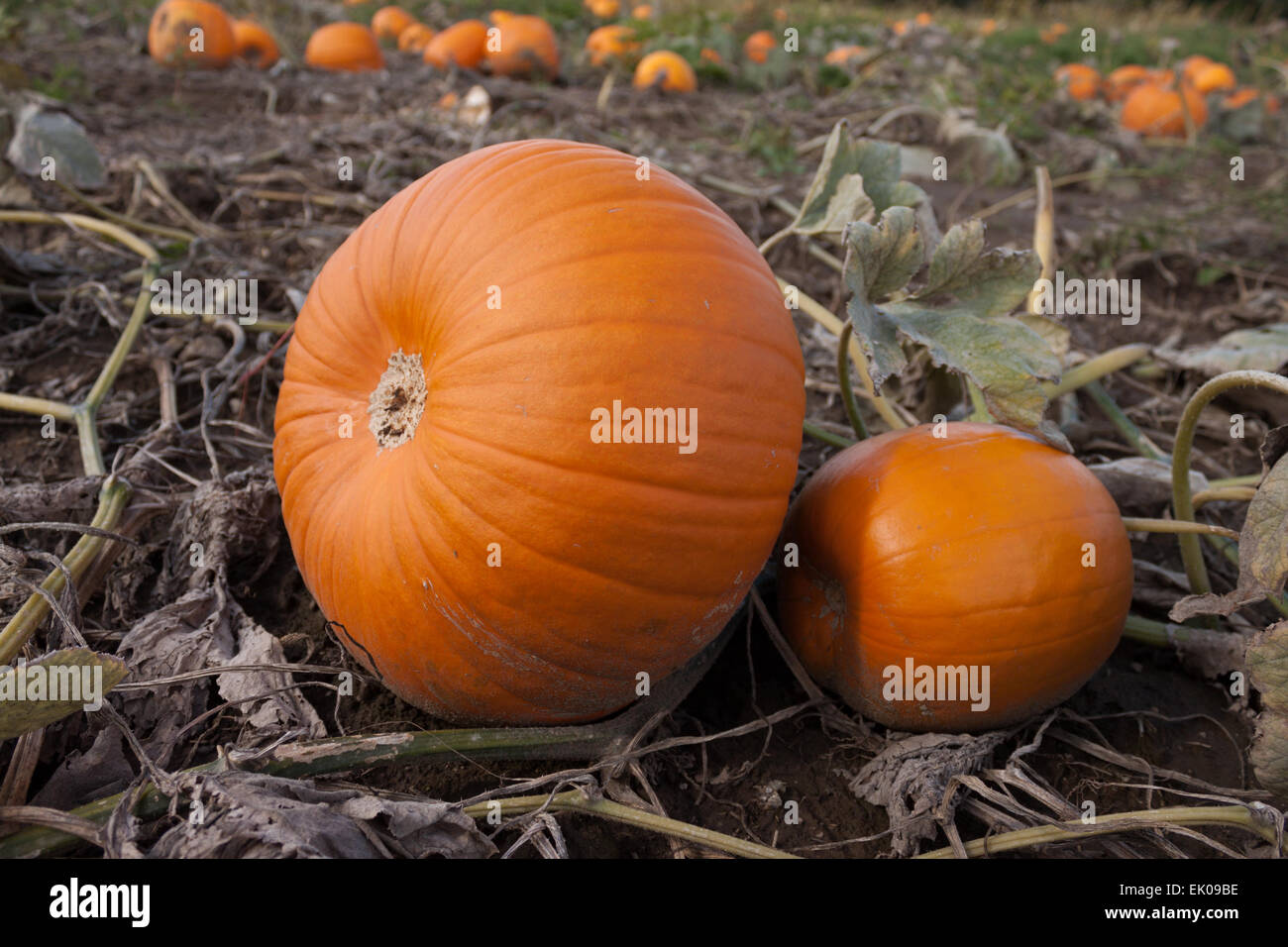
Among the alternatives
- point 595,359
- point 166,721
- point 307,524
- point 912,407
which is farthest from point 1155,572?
point 166,721

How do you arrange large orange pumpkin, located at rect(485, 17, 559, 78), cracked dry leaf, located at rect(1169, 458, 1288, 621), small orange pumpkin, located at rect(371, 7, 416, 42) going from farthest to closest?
small orange pumpkin, located at rect(371, 7, 416, 42), large orange pumpkin, located at rect(485, 17, 559, 78), cracked dry leaf, located at rect(1169, 458, 1288, 621)

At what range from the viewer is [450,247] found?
1674mm

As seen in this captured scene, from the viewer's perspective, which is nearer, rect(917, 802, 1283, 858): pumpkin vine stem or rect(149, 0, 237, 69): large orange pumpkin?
rect(917, 802, 1283, 858): pumpkin vine stem

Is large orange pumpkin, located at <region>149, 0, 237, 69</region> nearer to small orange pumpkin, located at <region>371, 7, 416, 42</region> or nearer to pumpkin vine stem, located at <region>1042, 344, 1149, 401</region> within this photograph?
small orange pumpkin, located at <region>371, 7, 416, 42</region>

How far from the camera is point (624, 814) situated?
5.32 feet

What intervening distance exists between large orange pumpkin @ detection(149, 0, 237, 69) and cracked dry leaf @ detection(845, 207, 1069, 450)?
5.31 metres

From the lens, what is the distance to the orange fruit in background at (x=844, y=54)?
6.93 metres

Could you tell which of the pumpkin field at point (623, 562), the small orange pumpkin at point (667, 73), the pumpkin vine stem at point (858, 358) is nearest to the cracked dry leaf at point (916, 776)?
the pumpkin field at point (623, 562)

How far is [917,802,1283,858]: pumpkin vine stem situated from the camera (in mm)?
1542

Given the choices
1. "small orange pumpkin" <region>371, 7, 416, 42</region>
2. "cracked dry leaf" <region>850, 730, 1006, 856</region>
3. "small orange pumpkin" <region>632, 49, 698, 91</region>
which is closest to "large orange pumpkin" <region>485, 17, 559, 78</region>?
"small orange pumpkin" <region>632, 49, 698, 91</region>

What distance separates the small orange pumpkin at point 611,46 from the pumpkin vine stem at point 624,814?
6100 millimetres

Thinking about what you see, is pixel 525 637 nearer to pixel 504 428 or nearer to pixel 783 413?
pixel 504 428

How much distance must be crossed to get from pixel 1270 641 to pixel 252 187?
3647mm

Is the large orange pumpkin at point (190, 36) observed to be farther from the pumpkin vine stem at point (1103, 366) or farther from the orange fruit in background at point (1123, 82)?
the orange fruit in background at point (1123, 82)
